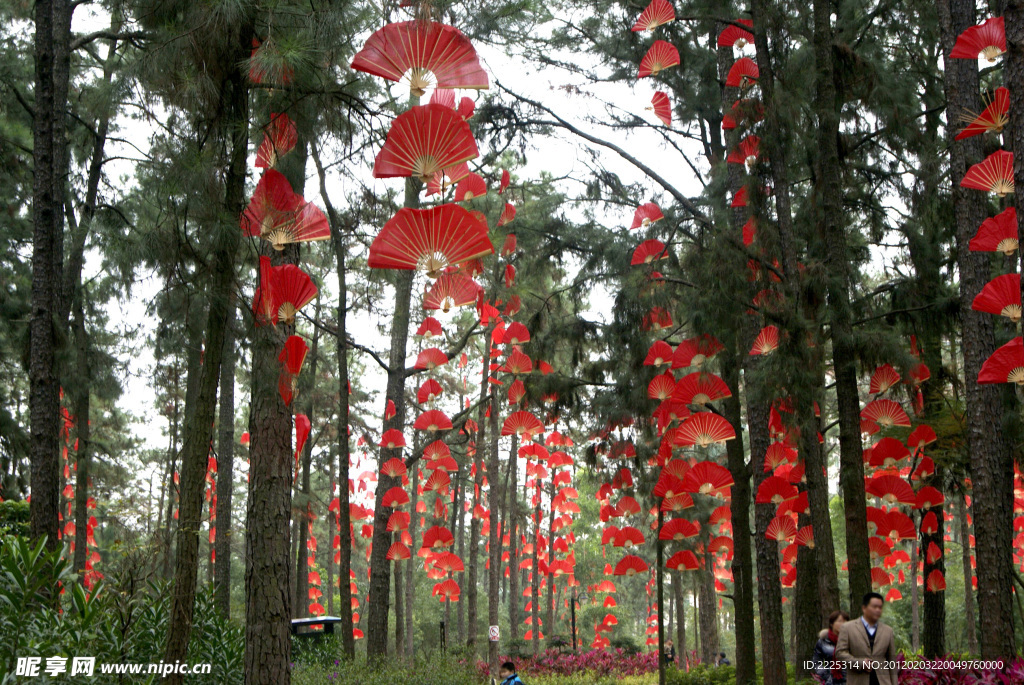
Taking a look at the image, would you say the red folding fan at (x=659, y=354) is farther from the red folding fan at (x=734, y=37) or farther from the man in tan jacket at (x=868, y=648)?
the man in tan jacket at (x=868, y=648)

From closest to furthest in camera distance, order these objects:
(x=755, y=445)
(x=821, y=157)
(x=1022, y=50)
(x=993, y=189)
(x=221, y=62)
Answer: (x=1022, y=50), (x=221, y=62), (x=993, y=189), (x=821, y=157), (x=755, y=445)

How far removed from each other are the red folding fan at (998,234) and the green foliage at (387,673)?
8199mm

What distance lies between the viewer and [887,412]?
36.8 ft

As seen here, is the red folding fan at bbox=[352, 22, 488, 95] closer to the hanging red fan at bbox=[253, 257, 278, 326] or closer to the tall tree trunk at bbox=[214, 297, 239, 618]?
the hanging red fan at bbox=[253, 257, 278, 326]

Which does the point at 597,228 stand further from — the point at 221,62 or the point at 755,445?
the point at 221,62

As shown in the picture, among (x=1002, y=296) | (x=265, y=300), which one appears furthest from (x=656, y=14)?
(x=265, y=300)

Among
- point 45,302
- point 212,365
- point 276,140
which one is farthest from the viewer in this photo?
point 45,302

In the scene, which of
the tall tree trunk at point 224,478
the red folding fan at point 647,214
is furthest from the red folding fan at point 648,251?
the tall tree trunk at point 224,478

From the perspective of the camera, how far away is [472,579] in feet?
56.6

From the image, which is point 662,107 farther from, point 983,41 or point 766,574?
point 766,574

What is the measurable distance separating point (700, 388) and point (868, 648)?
208 inches

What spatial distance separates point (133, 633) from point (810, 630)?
8.41 metres

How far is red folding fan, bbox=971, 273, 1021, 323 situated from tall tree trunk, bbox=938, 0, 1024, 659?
569 mm

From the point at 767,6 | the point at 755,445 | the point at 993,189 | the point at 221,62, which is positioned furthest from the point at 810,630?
the point at 221,62
